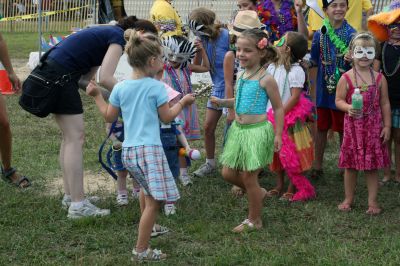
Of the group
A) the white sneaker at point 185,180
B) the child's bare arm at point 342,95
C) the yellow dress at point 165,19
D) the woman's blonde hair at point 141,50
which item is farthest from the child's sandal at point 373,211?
the yellow dress at point 165,19

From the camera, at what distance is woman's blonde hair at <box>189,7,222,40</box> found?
249 inches

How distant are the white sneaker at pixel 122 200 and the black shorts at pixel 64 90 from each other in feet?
2.80

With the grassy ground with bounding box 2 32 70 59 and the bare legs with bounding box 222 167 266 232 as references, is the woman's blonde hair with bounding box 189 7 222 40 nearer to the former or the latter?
the bare legs with bounding box 222 167 266 232

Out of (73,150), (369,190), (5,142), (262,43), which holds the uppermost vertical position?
(262,43)


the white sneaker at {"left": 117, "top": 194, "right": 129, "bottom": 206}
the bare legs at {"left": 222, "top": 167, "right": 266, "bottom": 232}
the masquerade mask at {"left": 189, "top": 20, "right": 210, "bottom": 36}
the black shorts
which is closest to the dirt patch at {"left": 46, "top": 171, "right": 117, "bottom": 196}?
the white sneaker at {"left": 117, "top": 194, "right": 129, "bottom": 206}

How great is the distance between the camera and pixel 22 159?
7.16 m

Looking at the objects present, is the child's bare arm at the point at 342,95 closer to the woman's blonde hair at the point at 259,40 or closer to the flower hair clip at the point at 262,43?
the woman's blonde hair at the point at 259,40

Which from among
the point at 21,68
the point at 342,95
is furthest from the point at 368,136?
the point at 21,68

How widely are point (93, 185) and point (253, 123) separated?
206 cm

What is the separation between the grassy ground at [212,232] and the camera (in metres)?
4.41

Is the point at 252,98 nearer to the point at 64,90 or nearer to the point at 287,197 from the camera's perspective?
the point at 287,197

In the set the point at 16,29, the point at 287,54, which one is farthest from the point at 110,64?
the point at 16,29

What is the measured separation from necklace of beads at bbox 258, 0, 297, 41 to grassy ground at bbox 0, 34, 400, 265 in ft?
5.08

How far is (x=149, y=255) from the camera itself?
4.36m
